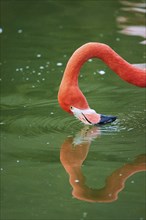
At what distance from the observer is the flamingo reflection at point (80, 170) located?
13.1ft

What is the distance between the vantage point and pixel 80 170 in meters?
4.32

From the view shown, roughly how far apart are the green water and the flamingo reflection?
1 cm

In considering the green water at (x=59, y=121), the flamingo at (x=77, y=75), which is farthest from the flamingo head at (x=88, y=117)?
the green water at (x=59, y=121)

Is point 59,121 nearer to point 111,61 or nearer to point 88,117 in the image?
point 88,117

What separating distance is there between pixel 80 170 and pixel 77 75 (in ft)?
1.96

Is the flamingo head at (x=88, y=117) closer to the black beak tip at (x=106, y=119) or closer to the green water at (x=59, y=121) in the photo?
the black beak tip at (x=106, y=119)

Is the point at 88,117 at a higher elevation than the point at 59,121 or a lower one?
higher

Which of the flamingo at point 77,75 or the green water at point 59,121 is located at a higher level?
the flamingo at point 77,75

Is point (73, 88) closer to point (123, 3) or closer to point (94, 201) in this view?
point (94, 201)

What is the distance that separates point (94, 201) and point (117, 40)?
126 inches

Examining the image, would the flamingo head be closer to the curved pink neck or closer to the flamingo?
the flamingo

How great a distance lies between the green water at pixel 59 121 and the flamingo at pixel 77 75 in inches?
6.9

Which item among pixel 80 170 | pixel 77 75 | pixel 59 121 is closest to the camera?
pixel 80 170

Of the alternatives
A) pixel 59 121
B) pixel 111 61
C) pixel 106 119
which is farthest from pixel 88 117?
pixel 59 121
